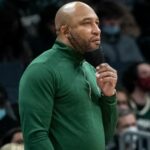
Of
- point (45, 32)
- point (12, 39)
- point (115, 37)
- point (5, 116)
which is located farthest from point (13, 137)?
point (115, 37)

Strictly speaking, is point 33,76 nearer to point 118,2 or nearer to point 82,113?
point 82,113

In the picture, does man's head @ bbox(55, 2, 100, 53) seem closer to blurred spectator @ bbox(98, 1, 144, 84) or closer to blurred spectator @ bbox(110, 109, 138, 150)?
blurred spectator @ bbox(110, 109, 138, 150)

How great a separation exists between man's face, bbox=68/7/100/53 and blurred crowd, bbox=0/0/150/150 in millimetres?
2002

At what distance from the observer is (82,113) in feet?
11.4

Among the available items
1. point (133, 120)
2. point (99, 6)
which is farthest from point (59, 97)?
point (99, 6)

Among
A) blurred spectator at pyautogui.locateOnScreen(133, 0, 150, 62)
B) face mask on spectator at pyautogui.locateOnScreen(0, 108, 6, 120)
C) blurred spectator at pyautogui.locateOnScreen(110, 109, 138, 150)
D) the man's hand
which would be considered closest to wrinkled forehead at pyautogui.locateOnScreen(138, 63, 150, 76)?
blurred spectator at pyautogui.locateOnScreen(110, 109, 138, 150)

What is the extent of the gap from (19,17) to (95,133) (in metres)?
4.47

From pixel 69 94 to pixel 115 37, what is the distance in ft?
16.3

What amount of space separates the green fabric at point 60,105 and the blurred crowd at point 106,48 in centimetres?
194

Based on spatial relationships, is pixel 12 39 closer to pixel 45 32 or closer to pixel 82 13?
pixel 45 32

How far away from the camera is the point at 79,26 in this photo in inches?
139

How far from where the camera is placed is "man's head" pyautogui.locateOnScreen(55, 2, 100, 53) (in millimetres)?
3521

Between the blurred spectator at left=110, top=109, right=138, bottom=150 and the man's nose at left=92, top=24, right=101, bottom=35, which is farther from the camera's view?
the blurred spectator at left=110, top=109, right=138, bottom=150

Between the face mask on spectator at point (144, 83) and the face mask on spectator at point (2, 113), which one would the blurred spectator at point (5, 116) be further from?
the face mask on spectator at point (144, 83)
